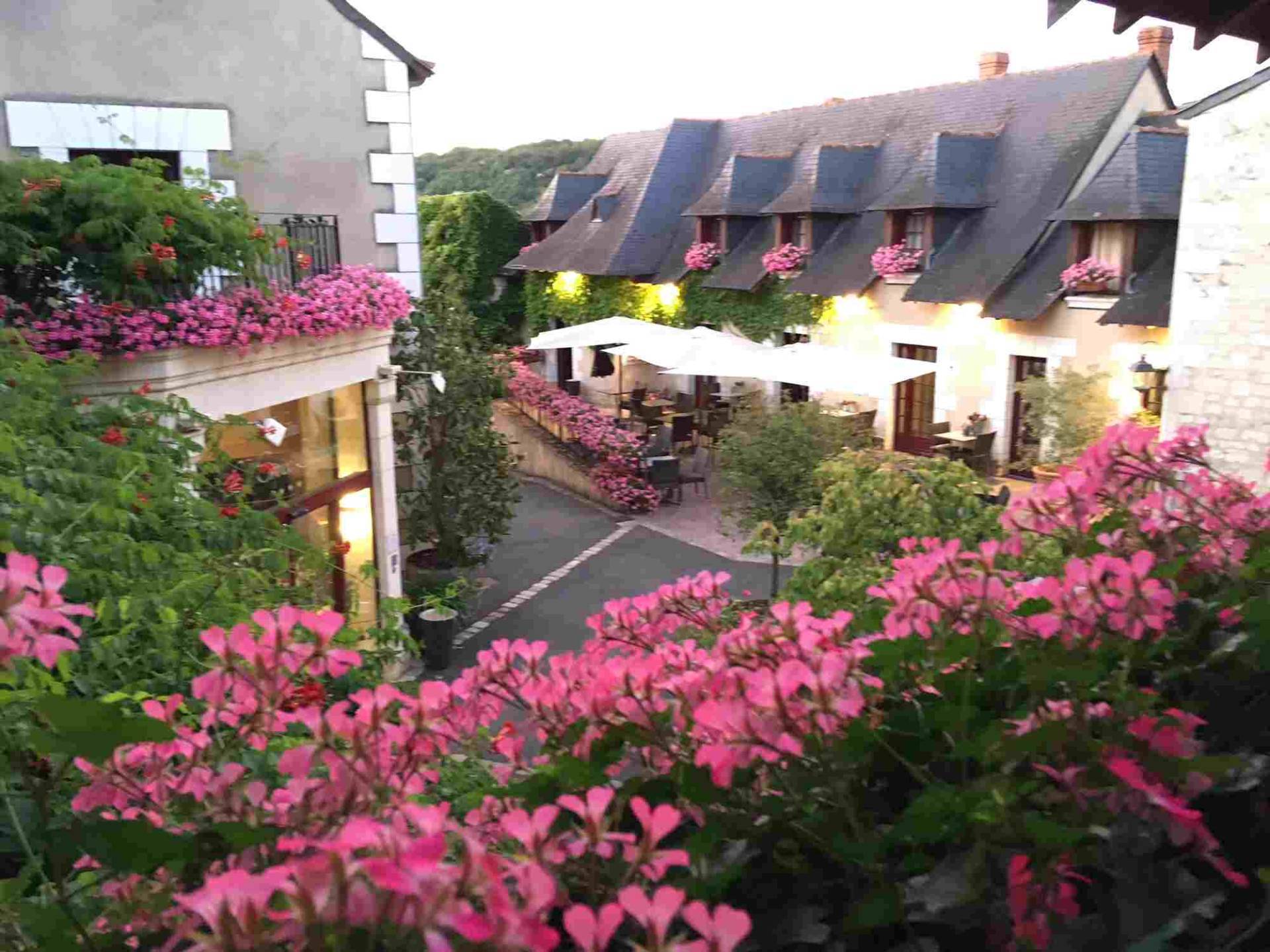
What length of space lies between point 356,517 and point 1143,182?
12.0m

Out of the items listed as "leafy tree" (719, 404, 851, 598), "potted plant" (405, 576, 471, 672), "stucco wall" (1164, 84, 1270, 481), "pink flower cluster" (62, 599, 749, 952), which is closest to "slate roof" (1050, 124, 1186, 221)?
"stucco wall" (1164, 84, 1270, 481)

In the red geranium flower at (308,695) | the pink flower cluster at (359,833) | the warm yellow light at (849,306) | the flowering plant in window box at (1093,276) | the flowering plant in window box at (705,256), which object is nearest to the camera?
the pink flower cluster at (359,833)

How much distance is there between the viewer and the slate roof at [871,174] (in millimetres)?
17281

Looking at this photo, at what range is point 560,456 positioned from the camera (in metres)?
18.4

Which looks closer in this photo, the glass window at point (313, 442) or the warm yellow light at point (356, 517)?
the glass window at point (313, 442)

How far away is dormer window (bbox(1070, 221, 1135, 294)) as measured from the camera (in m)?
15.0

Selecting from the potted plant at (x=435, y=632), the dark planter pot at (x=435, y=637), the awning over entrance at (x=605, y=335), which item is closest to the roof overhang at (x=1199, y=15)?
the potted plant at (x=435, y=632)

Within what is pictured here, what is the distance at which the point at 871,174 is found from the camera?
20641 millimetres

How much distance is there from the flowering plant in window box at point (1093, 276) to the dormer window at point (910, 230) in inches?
127

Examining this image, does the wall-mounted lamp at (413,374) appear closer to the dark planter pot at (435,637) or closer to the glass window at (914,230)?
the dark planter pot at (435,637)

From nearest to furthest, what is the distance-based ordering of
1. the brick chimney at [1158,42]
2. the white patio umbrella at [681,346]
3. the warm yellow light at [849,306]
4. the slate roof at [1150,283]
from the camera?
the slate roof at [1150,283], the white patio umbrella at [681,346], the brick chimney at [1158,42], the warm yellow light at [849,306]

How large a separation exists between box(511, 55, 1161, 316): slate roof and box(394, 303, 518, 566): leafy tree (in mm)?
9017

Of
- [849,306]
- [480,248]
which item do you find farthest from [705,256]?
[480,248]

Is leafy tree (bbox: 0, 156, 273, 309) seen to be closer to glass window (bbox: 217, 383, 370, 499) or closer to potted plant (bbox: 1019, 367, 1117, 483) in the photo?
glass window (bbox: 217, 383, 370, 499)
